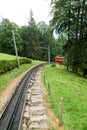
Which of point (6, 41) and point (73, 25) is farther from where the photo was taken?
point (6, 41)

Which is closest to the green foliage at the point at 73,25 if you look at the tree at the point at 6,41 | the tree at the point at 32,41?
the tree at the point at 32,41

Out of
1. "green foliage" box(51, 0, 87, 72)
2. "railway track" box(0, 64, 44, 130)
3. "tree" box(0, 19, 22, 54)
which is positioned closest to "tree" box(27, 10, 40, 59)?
"tree" box(0, 19, 22, 54)

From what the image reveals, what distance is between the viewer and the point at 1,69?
109ft

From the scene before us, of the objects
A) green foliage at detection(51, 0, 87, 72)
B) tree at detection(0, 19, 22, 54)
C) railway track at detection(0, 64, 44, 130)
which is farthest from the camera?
tree at detection(0, 19, 22, 54)

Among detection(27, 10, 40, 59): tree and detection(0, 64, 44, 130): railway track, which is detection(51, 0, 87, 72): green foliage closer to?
detection(0, 64, 44, 130): railway track

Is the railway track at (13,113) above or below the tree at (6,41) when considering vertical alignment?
below

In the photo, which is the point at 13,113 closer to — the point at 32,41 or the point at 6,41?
the point at 6,41

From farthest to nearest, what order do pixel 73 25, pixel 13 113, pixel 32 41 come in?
pixel 32 41 → pixel 73 25 → pixel 13 113

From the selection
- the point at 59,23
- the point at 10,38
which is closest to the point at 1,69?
the point at 59,23

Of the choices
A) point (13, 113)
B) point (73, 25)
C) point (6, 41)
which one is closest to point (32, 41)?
point (6, 41)

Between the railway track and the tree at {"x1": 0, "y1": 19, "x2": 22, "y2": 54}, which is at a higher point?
the tree at {"x1": 0, "y1": 19, "x2": 22, "y2": 54}

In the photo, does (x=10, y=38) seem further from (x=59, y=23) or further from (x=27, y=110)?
(x=27, y=110)

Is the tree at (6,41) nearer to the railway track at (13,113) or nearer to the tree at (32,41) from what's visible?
the tree at (32,41)

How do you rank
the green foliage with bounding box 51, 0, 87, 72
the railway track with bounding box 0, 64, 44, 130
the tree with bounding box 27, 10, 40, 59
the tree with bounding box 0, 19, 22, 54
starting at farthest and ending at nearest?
1. the tree with bounding box 27, 10, 40, 59
2. the tree with bounding box 0, 19, 22, 54
3. the green foliage with bounding box 51, 0, 87, 72
4. the railway track with bounding box 0, 64, 44, 130
